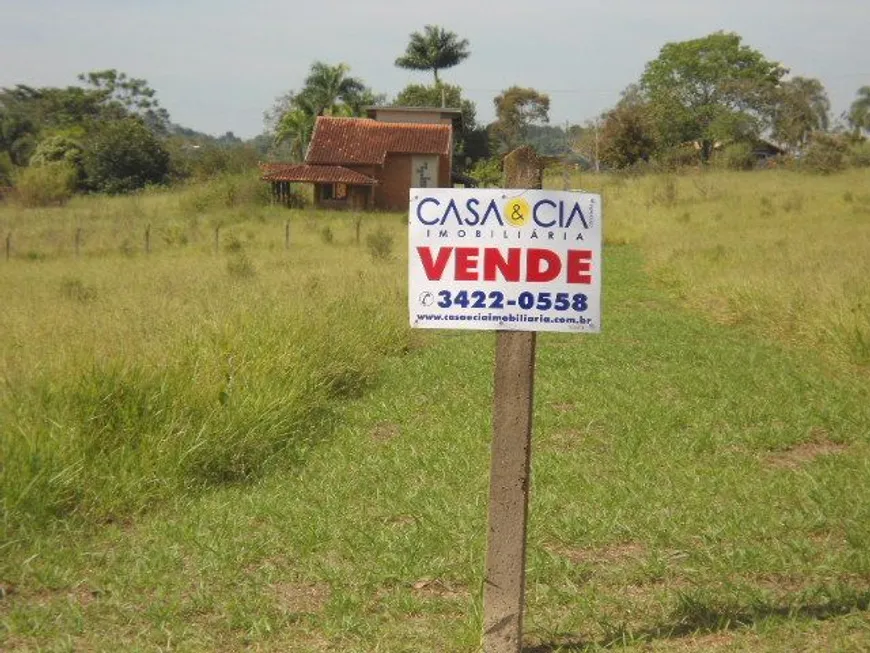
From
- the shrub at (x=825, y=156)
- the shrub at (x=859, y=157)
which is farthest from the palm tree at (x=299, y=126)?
the shrub at (x=859, y=157)

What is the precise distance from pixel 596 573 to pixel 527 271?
5.26 feet

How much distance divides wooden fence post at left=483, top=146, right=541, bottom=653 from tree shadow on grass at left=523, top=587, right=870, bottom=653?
247 millimetres

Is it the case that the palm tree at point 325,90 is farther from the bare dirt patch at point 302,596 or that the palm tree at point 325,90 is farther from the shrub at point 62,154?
the bare dirt patch at point 302,596

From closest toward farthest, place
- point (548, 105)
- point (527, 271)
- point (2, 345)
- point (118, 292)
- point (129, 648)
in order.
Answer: point (527, 271), point (129, 648), point (2, 345), point (118, 292), point (548, 105)

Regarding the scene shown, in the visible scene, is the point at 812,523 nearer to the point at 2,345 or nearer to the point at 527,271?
the point at 527,271

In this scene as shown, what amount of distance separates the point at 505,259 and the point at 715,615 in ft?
5.45

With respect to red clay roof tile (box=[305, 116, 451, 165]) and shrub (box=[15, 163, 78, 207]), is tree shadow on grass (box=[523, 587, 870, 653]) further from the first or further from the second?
shrub (box=[15, 163, 78, 207])

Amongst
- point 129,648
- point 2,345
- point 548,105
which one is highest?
point 548,105

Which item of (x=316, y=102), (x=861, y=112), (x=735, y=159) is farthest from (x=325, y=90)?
(x=861, y=112)

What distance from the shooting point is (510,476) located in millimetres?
3551

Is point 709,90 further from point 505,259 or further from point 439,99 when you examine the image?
point 505,259

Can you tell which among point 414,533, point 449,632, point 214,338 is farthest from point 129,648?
point 214,338

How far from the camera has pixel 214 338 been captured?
7758 millimetres

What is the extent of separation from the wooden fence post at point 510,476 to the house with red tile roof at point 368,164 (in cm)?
3445
